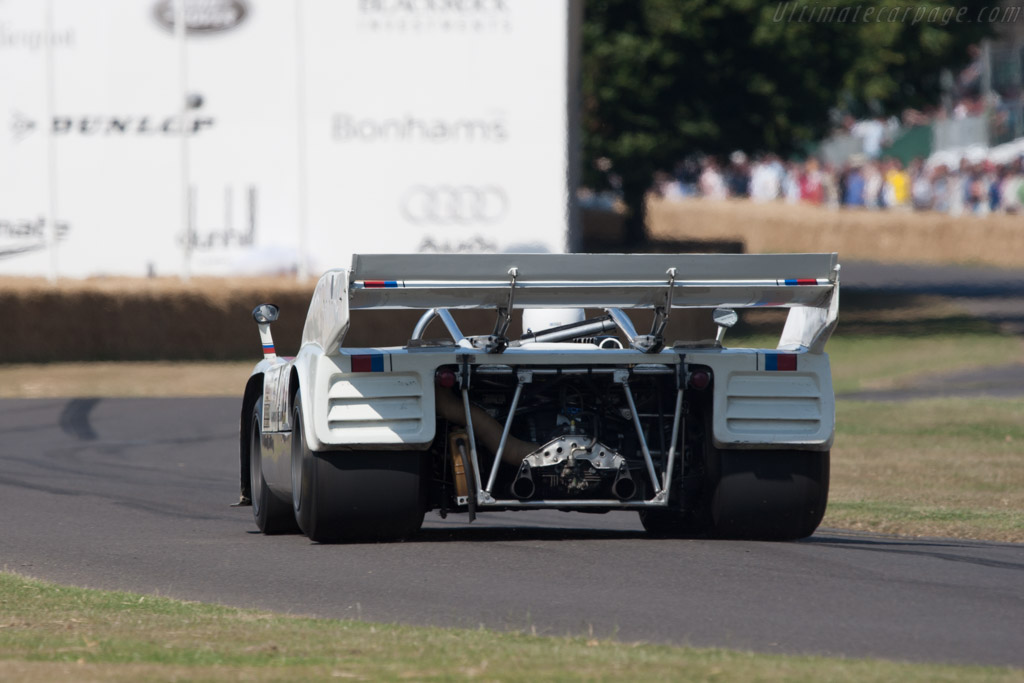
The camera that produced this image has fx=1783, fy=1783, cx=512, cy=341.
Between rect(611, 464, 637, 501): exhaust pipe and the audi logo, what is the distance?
17.6m

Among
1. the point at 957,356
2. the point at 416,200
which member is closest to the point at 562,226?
the point at 416,200

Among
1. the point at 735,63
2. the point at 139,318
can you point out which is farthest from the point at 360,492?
the point at 735,63

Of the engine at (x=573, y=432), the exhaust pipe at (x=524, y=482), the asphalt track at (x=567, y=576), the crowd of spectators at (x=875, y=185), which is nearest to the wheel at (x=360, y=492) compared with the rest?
the asphalt track at (x=567, y=576)

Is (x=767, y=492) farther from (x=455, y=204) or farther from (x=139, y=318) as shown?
(x=455, y=204)

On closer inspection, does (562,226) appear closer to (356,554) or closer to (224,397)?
(224,397)

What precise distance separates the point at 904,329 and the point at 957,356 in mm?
3775

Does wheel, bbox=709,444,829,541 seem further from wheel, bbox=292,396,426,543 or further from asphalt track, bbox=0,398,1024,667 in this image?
wheel, bbox=292,396,426,543

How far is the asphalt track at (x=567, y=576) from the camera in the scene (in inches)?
269

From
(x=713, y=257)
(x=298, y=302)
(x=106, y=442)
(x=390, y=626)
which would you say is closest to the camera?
(x=390, y=626)

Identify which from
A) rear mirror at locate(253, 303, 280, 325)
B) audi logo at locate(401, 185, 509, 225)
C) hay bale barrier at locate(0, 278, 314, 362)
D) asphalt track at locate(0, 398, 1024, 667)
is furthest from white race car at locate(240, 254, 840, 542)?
audi logo at locate(401, 185, 509, 225)

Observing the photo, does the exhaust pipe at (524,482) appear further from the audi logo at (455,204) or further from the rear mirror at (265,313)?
the audi logo at (455,204)

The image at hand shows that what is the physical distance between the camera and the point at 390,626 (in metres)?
6.86

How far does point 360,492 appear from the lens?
8773 millimetres

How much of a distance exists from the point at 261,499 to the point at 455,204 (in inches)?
650
